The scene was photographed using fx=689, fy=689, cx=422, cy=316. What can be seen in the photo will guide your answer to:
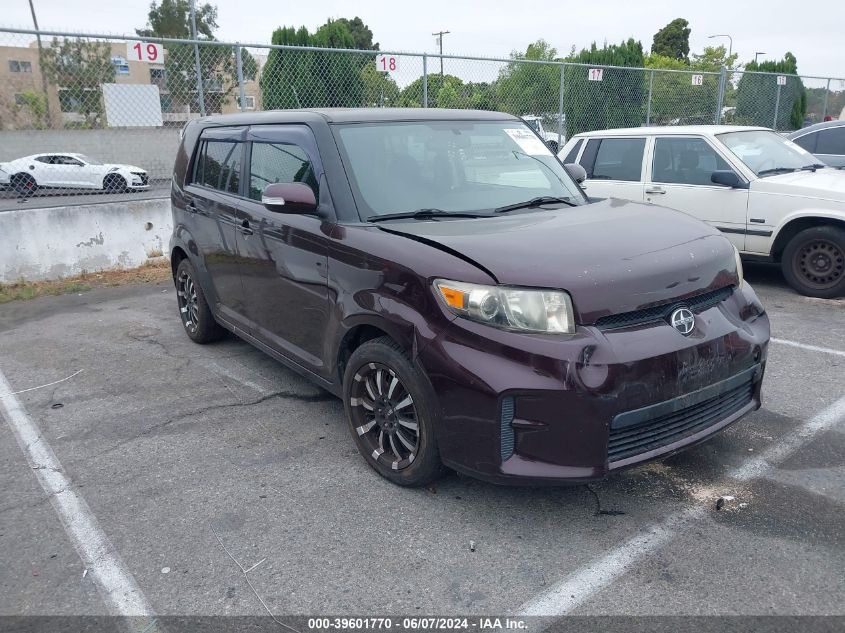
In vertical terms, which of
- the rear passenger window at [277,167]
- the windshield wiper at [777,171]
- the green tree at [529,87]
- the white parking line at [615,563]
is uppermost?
the green tree at [529,87]

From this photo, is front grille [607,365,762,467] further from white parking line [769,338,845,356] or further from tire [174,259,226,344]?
tire [174,259,226,344]

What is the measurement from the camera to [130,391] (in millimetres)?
4930

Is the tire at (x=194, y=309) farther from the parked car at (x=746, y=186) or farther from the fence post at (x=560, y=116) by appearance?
the fence post at (x=560, y=116)

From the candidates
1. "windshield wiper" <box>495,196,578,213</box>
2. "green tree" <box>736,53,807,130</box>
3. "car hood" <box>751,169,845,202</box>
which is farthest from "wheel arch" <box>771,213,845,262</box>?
"green tree" <box>736,53,807,130</box>

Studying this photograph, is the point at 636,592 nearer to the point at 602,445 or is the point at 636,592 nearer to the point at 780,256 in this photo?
the point at 602,445

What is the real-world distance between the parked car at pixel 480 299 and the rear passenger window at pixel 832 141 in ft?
25.7

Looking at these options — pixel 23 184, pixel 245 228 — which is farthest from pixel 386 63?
pixel 245 228

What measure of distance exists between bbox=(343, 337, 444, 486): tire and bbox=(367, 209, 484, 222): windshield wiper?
686 millimetres

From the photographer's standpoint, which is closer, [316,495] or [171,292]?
[316,495]

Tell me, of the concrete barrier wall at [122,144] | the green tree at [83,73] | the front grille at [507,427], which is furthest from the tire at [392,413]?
the green tree at [83,73]

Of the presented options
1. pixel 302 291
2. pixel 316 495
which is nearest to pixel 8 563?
pixel 316 495

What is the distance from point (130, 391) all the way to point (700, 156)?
6.14 m

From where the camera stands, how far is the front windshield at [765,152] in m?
7.34

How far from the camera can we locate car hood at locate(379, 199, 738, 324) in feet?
9.62
